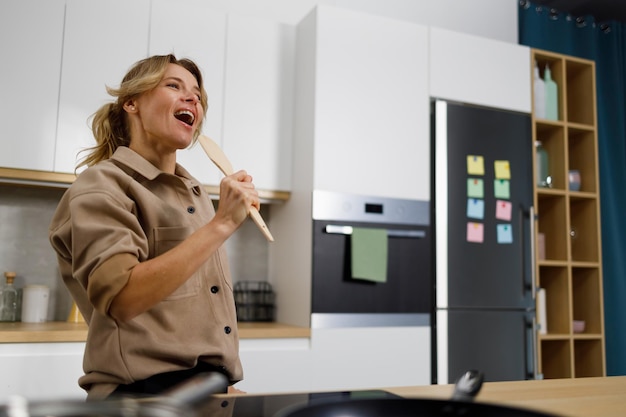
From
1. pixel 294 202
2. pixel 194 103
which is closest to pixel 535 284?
pixel 294 202

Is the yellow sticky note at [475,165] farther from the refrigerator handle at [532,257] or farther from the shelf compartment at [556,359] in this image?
the shelf compartment at [556,359]

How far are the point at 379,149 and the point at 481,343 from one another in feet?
3.32

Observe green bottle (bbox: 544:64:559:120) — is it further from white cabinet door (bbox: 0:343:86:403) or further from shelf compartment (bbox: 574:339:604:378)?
white cabinet door (bbox: 0:343:86:403)

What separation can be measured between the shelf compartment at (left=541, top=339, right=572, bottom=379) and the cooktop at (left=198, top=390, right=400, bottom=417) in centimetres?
264

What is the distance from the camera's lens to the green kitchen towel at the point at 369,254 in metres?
2.81

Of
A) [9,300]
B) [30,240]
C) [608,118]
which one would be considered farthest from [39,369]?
[608,118]

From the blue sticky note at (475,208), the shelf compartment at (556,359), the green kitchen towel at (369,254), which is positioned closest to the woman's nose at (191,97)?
the green kitchen towel at (369,254)

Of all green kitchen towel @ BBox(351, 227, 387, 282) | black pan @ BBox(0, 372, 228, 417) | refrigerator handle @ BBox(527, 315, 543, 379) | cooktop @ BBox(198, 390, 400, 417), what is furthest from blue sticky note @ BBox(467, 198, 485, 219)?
black pan @ BBox(0, 372, 228, 417)

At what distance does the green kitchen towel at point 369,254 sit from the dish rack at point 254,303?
513 mm

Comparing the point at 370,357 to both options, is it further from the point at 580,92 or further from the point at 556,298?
the point at 580,92

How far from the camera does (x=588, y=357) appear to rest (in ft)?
11.5

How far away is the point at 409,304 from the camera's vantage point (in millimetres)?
2912

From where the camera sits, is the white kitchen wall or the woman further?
the white kitchen wall

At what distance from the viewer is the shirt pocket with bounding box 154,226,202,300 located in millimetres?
1279
